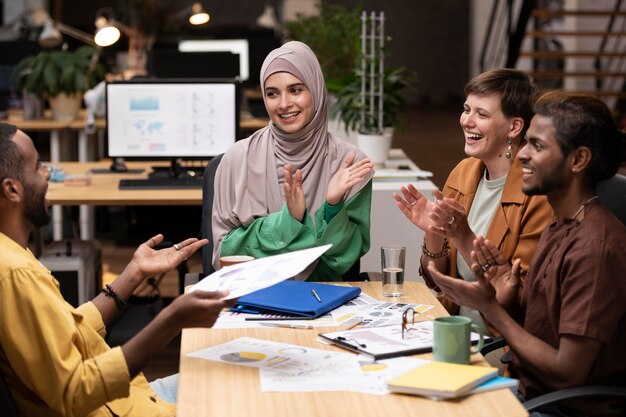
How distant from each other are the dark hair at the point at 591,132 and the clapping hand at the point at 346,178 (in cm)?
76

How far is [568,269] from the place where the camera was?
2111 mm

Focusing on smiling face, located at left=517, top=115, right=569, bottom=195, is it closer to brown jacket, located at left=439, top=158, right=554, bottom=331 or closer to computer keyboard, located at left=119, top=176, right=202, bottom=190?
brown jacket, located at left=439, top=158, right=554, bottom=331

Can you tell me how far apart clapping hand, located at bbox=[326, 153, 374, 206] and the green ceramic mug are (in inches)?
37.3

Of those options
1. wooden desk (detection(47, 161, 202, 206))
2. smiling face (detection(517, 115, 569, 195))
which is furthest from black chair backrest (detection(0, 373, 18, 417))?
wooden desk (detection(47, 161, 202, 206))

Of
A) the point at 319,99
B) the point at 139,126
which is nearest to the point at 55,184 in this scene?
the point at 139,126

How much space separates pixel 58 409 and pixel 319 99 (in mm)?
1609

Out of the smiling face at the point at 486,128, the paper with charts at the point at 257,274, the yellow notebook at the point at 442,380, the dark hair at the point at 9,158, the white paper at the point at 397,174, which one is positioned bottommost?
the yellow notebook at the point at 442,380

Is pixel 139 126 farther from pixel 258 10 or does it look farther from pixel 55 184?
pixel 258 10

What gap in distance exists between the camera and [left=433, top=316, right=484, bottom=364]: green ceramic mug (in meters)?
1.92

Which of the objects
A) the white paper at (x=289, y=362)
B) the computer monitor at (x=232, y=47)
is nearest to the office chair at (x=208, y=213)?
the white paper at (x=289, y=362)

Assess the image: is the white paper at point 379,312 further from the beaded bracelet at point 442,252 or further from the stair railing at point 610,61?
the stair railing at point 610,61

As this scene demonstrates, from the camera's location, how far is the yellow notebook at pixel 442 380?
177 centimetres

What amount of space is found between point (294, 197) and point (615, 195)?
2.95 feet

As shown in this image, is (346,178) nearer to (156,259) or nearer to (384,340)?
(156,259)
